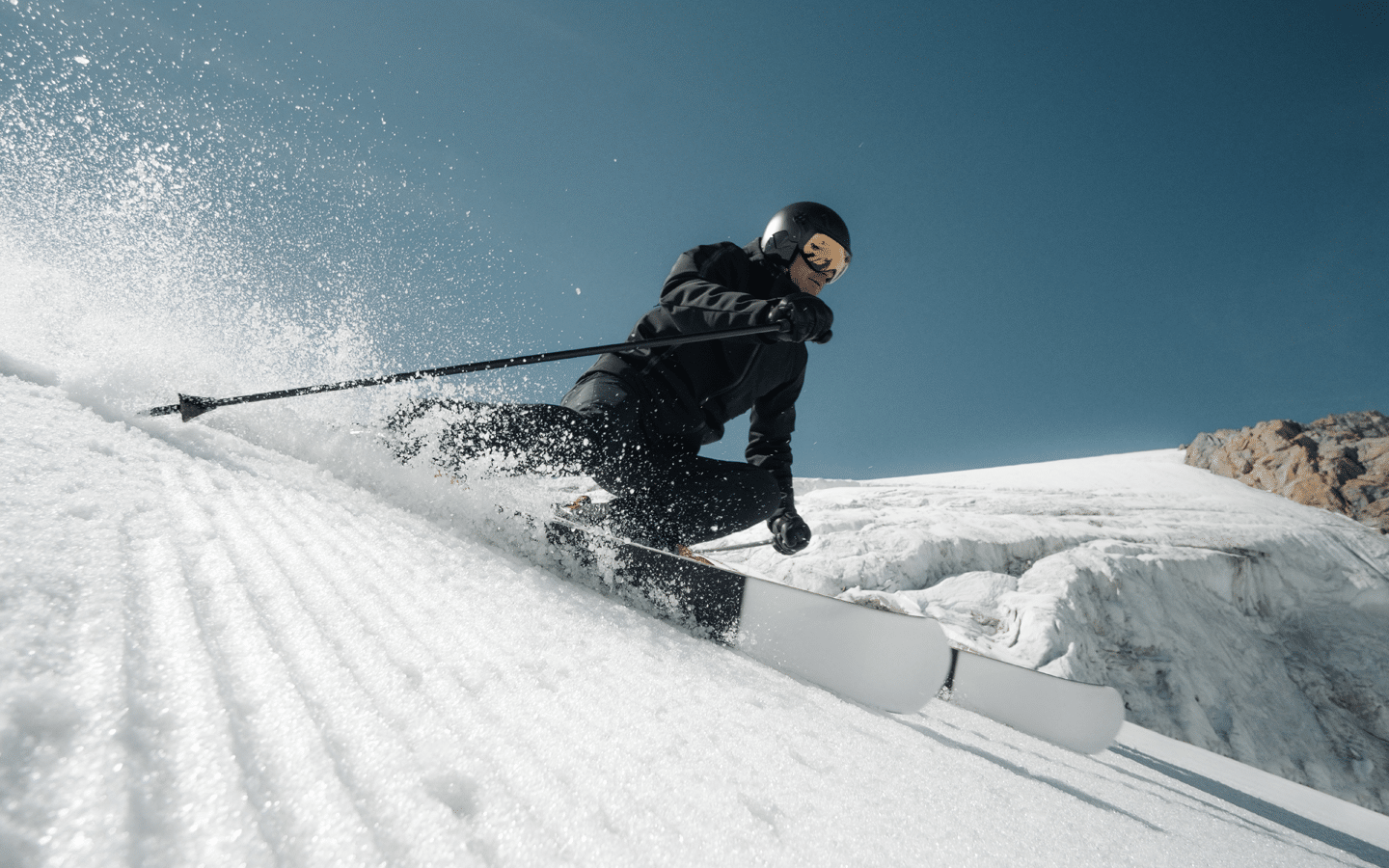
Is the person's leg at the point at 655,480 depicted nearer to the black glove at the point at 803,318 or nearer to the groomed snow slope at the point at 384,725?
the black glove at the point at 803,318

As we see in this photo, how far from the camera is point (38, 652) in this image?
0.42 metres

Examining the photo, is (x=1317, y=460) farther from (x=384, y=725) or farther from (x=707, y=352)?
(x=384, y=725)

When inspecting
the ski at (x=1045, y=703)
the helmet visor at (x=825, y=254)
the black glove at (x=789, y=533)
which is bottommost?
the ski at (x=1045, y=703)

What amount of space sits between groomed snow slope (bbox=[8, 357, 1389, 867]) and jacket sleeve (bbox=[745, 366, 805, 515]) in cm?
161

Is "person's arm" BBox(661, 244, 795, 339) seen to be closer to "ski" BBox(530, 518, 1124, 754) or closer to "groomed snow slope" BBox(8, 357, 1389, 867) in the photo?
"ski" BBox(530, 518, 1124, 754)

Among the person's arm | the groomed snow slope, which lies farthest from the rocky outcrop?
the groomed snow slope

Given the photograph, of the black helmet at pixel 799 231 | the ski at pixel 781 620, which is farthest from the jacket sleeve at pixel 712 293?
the ski at pixel 781 620

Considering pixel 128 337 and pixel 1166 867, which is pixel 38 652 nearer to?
pixel 1166 867

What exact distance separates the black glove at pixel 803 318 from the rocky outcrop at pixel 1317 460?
15122 millimetres

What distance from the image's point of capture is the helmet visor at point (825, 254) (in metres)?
2.72

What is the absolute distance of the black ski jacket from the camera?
225 cm

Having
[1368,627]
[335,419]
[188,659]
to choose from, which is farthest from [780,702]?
[1368,627]

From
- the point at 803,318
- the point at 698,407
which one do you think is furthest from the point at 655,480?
the point at 803,318

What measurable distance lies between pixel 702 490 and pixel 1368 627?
11.9 meters
